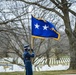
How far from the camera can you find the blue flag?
12898mm

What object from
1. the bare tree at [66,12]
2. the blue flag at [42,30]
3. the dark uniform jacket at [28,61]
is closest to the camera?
the dark uniform jacket at [28,61]

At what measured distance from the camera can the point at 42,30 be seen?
12938mm

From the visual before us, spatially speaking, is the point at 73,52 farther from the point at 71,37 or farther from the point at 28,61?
the point at 28,61

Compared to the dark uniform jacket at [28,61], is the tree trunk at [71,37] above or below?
above

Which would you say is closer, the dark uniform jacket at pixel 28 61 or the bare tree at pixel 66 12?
the dark uniform jacket at pixel 28 61

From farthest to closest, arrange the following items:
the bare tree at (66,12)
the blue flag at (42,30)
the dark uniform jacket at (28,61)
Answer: the bare tree at (66,12) → the blue flag at (42,30) → the dark uniform jacket at (28,61)

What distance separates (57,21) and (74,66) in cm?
649

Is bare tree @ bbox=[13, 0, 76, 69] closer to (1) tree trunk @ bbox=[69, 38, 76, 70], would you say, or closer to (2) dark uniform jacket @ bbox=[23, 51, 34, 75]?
(1) tree trunk @ bbox=[69, 38, 76, 70]

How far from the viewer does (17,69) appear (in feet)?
80.1

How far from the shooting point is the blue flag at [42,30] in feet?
42.3

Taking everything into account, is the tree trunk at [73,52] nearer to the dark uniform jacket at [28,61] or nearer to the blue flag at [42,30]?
the blue flag at [42,30]

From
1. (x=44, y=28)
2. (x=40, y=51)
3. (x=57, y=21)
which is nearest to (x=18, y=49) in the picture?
(x=40, y=51)

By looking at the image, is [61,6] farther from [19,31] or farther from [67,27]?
[19,31]

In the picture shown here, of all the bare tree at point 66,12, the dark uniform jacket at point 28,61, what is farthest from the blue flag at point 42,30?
the bare tree at point 66,12
